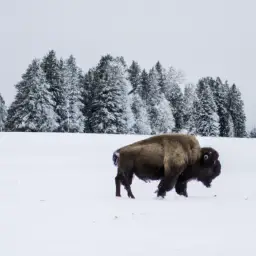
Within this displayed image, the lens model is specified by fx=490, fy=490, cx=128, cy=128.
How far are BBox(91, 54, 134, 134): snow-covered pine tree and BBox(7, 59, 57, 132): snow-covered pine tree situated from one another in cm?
486

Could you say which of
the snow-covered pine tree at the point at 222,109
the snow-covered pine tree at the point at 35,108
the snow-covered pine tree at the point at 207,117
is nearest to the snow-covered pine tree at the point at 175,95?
the snow-covered pine tree at the point at 222,109

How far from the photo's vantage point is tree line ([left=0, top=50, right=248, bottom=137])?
52312 millimetres

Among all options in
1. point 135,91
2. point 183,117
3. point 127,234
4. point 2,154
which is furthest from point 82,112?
point 127,234

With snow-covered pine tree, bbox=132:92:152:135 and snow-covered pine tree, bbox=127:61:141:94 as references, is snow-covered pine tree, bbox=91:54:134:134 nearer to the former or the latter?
snow-covered pine tree, bbox=132:92:152:135

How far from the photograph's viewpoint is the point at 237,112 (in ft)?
265

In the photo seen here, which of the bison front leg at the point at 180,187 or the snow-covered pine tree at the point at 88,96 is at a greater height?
the snow-covered pine tree at the point at 88,96

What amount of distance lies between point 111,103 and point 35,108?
810cm

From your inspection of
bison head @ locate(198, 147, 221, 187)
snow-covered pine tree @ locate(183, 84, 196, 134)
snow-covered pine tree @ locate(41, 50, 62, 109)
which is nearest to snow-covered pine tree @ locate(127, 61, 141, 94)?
snow-covered pine tree @ locate(183, 84, 196, 134)

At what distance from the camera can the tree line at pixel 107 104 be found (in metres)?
52.3

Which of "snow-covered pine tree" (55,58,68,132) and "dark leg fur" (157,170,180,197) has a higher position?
"snow-covered pine tree" (55,58,68,132)

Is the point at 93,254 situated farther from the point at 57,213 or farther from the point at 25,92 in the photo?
the point at 25,92

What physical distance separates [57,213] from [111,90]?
48.8 m

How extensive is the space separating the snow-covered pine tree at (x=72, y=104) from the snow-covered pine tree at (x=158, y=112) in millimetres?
13289

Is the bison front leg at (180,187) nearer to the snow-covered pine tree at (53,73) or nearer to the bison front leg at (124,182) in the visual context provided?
the bison front leg at (124,182)
